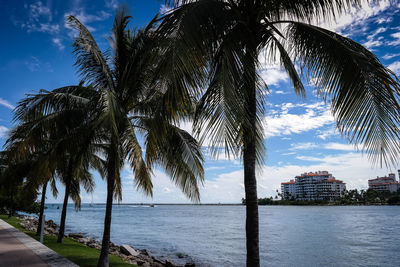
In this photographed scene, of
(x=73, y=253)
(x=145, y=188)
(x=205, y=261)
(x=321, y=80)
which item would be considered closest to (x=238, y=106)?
(x=321, y=80)

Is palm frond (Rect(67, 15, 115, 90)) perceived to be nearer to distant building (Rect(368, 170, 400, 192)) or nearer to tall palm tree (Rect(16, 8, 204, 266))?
tall palm tree (Rect(16, 8, 204, 266))

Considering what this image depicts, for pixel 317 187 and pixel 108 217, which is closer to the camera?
pixel 108 217

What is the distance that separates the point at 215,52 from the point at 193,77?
2.40 feet

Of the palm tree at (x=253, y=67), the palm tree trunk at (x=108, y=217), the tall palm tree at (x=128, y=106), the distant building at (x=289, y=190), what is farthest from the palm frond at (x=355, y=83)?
the distant building at (x=289, y=190)

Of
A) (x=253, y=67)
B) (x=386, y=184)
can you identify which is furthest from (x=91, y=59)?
(x=386, y=184)

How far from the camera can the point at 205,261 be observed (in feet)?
57.2

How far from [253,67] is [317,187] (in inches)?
6261

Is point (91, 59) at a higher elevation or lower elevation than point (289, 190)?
higher

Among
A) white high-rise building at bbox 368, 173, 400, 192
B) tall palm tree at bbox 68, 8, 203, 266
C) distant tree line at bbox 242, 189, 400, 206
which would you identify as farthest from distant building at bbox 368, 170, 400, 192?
tall palm tree at bbox 68, 8, 203, 266

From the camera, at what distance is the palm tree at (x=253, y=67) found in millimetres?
3553

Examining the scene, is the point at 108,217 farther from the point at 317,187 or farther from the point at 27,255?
the point at 317,187

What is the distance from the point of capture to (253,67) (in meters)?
4.50

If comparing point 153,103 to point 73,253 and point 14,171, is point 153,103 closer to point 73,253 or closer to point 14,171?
point 73,253

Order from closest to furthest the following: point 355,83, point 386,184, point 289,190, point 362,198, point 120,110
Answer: point 355,83, point 120,110, point 362,198, point 386,184, point 289,190
